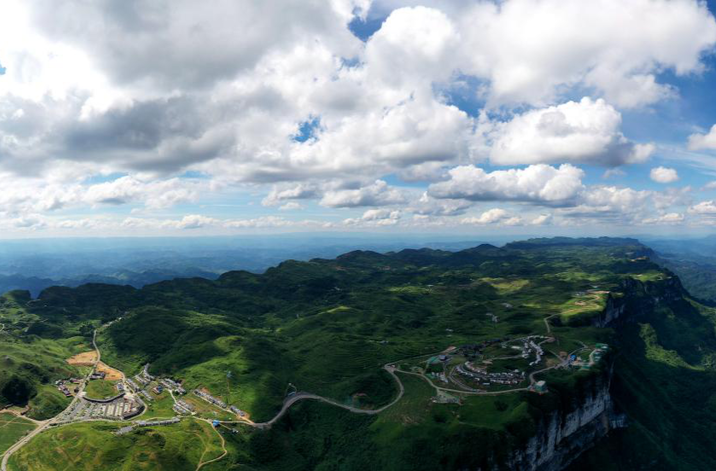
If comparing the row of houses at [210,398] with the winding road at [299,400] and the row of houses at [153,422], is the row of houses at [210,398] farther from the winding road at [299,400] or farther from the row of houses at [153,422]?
the row of houses at [153,422]

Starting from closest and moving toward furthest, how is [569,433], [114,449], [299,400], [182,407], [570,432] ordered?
1. [114,449]
2. [569,433]
3. [570,432]
4. [182,407]
5. [299,400]

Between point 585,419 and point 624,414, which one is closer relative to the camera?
point 585,419

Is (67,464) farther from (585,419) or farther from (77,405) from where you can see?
(585,419)

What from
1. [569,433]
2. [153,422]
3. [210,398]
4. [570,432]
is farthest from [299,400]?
[570,432]

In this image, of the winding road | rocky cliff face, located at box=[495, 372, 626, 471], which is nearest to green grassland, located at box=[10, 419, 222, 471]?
the winding road

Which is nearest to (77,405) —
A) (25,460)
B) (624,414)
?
(25,460)

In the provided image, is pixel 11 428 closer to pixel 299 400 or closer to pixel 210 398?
pixel 210 398
